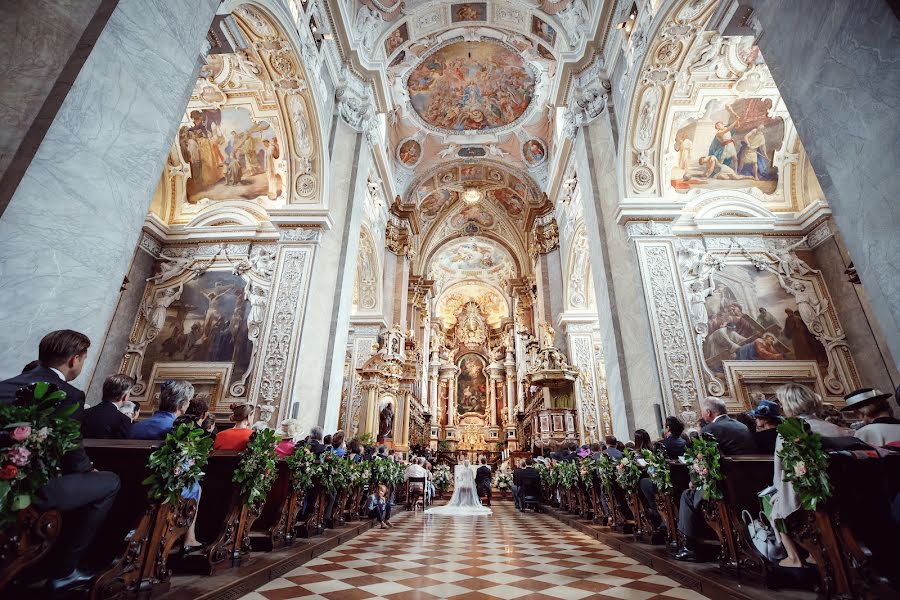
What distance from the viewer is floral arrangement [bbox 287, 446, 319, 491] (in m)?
3.44

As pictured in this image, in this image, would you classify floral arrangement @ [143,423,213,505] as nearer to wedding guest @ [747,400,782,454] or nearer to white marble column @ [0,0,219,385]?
white marble column @ [0,0,219,385]

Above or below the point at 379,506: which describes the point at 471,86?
above

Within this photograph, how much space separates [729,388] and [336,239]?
7881 millimetres

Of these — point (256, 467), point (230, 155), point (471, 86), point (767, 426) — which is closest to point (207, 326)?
point (230, 155)

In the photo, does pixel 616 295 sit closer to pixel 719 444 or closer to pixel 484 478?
pixel 719 444

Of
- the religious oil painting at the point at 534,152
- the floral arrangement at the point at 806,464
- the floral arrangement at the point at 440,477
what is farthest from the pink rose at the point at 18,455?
the religious oil painting at the point at 534,152

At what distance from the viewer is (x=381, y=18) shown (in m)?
11.1

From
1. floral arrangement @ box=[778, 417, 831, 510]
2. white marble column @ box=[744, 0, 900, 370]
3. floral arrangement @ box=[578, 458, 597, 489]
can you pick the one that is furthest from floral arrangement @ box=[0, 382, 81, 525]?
floral arrangement @ box=[578, 458, 597, 489]

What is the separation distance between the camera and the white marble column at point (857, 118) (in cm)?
253

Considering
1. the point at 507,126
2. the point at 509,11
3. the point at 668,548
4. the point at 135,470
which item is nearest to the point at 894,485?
the point at 668,548

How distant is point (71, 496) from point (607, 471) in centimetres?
460

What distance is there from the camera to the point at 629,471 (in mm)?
3994

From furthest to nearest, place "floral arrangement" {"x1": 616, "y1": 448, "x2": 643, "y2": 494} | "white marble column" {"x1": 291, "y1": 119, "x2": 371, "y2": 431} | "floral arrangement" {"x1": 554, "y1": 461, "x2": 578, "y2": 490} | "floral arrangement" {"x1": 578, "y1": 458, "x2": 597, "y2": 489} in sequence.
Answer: "white marble column" {"x1": 291, "y1": 119, "x2": 371, "y2": 431}, "floral arrangement" {"x1": 554, "y1": 461, "x2": 578, "y2": 490}, "floral arrangement" {"x1": 578, "y1": 458, "x2": 597, "y2": 489}, "floral arrangement" {"x1": 616, "y1": 448, "x2": 643, "y2": 494}

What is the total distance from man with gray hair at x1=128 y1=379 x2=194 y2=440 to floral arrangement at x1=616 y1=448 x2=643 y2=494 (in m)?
3.74
